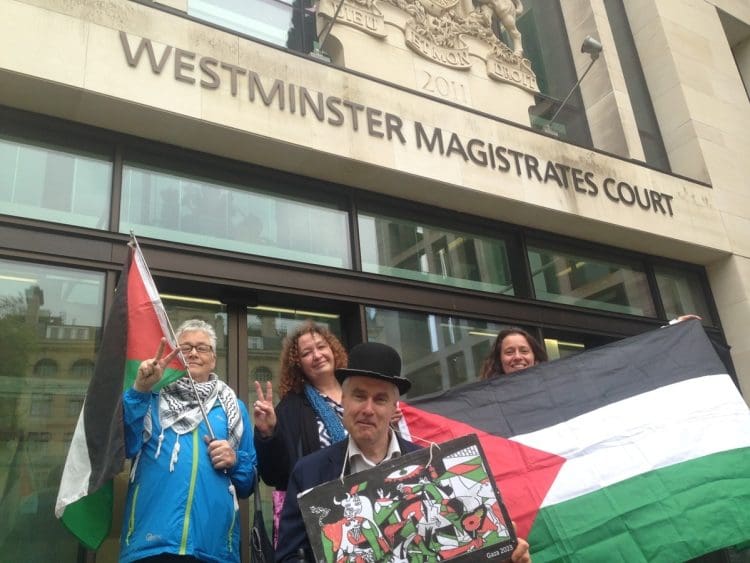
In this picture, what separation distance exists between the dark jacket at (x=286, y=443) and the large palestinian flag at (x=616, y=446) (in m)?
0.84

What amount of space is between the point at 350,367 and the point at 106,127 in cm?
370

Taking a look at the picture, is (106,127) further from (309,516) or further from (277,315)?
(309,516)

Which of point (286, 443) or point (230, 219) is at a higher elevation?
point (230, 219)

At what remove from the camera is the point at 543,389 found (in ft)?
15.5

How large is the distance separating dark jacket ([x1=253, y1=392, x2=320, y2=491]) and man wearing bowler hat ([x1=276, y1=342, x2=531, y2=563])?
0.76m

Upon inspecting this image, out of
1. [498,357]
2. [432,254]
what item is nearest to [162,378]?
[498,357]

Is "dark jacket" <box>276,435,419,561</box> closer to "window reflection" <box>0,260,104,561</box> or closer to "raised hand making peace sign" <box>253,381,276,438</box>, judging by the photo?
"raised hand making peace sign" <box>253,381,276,438</box>

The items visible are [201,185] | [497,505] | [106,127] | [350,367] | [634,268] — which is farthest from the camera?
[634,268]

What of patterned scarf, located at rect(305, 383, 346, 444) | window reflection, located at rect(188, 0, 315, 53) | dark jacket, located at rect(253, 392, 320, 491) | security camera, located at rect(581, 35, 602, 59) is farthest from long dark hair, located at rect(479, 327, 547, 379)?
security camera, located at rect(581, 35, 602, 59)

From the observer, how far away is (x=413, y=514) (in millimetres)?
2615

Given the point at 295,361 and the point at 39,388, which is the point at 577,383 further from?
the point at 39,388

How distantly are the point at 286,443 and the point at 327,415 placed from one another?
0.32 meters

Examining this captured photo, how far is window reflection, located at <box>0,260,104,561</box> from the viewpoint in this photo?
4457 mm

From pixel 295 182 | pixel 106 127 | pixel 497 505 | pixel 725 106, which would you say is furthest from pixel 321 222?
pixel 725 106
